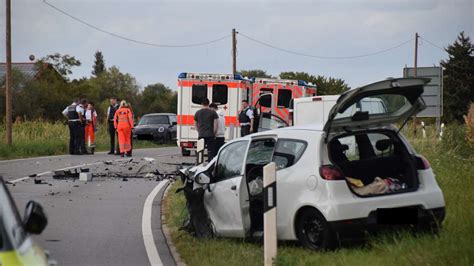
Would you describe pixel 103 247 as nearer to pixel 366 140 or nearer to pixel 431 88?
pixel 366 140

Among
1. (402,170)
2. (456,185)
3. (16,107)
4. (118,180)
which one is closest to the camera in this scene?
(402,170)

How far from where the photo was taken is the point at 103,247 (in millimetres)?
9359

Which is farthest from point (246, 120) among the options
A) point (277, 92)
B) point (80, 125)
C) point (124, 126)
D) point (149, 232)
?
point (149, 232)

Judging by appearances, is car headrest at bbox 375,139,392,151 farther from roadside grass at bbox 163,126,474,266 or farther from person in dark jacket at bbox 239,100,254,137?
person in dark jacket at bbox 239,100,254,137

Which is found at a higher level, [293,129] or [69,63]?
[69,63]

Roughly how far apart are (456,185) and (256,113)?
10.9m

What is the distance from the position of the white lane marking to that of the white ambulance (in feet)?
32.0

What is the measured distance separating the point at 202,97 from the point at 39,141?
A: 25.5ft

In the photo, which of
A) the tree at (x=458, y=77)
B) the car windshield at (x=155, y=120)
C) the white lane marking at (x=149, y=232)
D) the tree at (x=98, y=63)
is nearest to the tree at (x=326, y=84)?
the tree at (x=458, y=77)

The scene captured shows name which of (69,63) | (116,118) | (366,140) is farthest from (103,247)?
(69,63)

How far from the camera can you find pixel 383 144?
8695 mm

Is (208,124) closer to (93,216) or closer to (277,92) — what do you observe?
(93,216)

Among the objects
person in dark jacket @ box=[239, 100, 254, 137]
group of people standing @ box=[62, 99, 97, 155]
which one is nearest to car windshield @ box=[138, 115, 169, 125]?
group of people standing @ box=[62, 99, 97, 155]

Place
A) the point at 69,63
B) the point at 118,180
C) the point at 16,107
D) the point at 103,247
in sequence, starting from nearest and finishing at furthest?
Answer: 1. the point at 103,247
2. the point at 118,180
3. the point at 16,107
4. the point at 69,63
